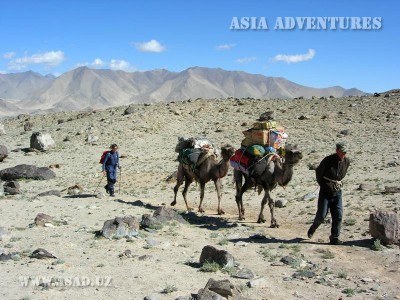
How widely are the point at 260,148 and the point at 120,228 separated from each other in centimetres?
446

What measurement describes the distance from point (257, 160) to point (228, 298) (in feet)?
20.3

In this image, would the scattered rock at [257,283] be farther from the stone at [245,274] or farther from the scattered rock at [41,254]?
the scattered rock at [41,254]

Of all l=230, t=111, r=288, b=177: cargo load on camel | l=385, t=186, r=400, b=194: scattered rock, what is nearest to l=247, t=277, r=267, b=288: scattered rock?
l=230, t=111, r=288, b=177: cargo load on camel

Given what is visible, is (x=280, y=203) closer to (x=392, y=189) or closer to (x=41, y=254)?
(x=392, y=189)

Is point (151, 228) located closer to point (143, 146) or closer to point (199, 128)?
point (143, 146)

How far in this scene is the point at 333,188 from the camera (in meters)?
10.7

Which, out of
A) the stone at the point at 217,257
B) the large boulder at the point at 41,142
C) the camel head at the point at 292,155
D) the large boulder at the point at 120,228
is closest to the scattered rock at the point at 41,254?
the large boulder at the point at 120,228

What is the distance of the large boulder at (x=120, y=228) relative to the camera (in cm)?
1100

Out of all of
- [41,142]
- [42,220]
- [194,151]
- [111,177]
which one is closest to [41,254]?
[42,220]

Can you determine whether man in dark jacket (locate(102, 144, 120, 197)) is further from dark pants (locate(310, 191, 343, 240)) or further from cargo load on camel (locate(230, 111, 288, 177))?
dark pants (locate(310, 191, 343, 240))

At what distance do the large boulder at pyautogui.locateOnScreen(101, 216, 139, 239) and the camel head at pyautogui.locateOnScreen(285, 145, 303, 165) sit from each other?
3.98 metres

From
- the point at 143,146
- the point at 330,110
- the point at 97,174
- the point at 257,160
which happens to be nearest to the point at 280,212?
the point at 257,160

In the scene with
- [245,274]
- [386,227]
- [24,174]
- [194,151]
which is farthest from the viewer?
[24,174]

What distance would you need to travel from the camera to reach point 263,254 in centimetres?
1011
